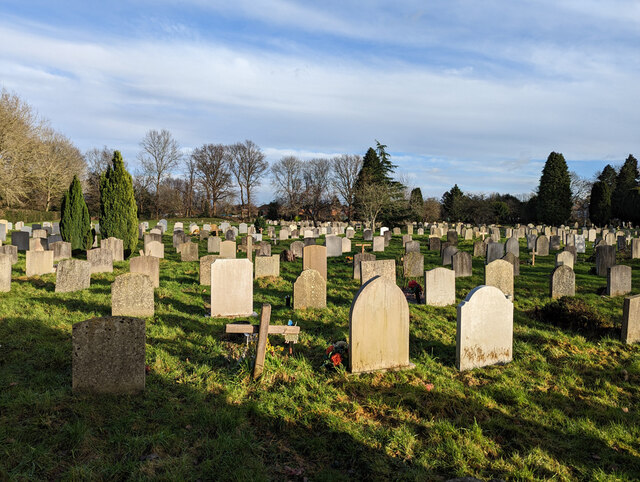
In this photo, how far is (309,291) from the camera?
911 centimetres

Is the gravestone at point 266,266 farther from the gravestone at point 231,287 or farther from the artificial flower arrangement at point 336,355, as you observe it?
the artificial flower arrangement at point 336,355

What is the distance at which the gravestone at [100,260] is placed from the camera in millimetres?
13047

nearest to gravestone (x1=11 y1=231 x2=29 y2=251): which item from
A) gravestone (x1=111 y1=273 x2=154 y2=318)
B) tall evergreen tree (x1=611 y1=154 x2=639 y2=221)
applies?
gravestone (x1=111 y1=273 x2=154 y2=318)

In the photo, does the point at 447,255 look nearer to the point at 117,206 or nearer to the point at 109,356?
the point at 109,356

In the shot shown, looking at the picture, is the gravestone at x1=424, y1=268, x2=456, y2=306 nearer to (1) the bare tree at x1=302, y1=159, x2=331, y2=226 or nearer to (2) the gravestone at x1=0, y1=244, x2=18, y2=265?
(2) the gravestone at x1=0, y1=244, x2=18, y2=265

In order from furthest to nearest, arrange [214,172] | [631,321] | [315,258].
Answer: [214,172] < [315,258] < [631,321]

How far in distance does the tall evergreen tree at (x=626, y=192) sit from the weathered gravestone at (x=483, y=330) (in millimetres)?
48070

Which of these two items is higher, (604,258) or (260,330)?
(604,258)

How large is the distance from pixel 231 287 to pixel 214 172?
178ft

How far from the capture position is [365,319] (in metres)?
5.61

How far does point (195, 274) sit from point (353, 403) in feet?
32.0

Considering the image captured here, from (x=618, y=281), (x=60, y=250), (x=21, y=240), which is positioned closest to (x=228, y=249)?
(x=60, y=250)

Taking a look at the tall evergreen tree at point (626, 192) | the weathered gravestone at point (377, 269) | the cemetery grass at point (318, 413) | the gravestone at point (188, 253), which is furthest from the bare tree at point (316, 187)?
the cemetery grass at point (318, 413)

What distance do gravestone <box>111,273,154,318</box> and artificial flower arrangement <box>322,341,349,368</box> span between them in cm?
423
